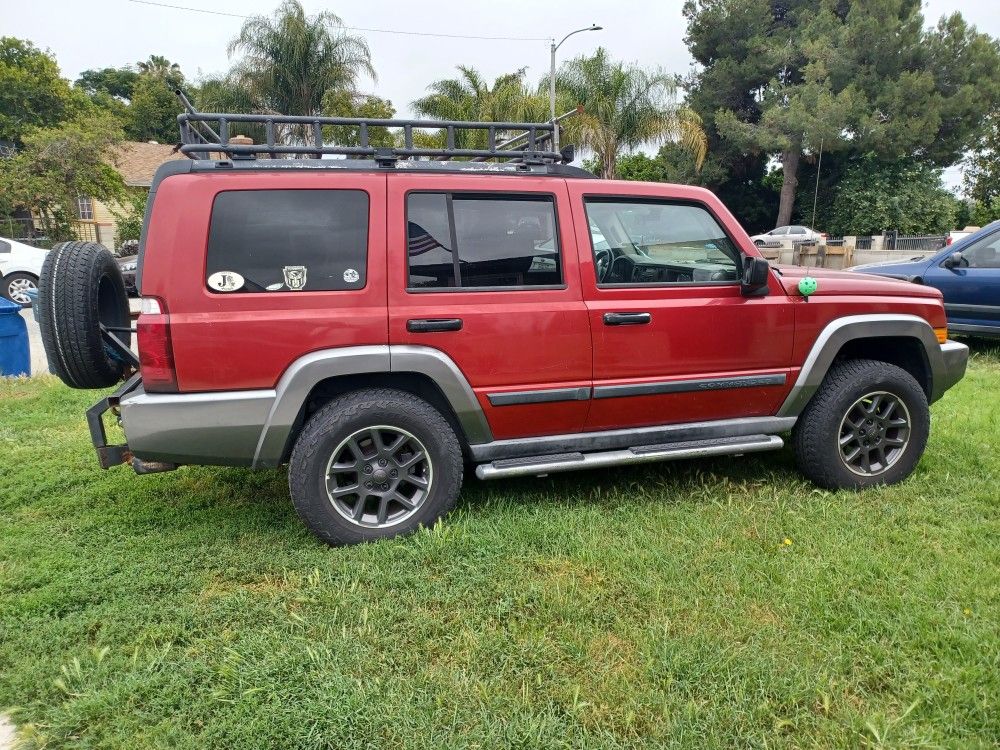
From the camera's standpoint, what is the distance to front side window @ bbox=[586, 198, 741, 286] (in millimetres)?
3742

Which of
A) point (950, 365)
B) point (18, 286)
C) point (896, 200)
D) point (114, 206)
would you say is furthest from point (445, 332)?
point (896, 200)

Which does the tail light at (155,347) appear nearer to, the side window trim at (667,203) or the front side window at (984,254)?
the side window trim at (667,203)

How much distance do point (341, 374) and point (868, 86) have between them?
33.5 meters

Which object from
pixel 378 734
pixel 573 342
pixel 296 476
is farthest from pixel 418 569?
pixel 573 342

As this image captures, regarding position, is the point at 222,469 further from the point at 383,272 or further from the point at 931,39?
the point at 931,39

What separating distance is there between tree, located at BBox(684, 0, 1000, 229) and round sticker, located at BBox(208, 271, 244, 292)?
103 ft

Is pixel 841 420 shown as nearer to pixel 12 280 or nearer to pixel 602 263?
pixel 602 263

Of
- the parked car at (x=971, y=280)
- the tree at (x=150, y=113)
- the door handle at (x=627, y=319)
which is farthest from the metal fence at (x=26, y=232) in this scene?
the parked car at (x=971, y=280)

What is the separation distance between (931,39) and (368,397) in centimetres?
3533

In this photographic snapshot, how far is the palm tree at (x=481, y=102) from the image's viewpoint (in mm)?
23312

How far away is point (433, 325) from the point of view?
3369mm

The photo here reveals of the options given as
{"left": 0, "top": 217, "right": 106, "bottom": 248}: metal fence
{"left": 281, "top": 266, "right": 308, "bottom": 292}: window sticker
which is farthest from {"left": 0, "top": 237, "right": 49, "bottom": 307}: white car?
{"left": 281, "top": 266, "right": 308, "bottom": 292}: window sticker

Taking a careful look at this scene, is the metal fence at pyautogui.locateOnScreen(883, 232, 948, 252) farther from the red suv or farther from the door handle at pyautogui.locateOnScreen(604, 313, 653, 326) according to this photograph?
the door handle at pyautogui.locateOnScreen(604, 313, 653, 326)

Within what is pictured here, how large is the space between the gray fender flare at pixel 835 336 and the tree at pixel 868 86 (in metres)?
29.1
